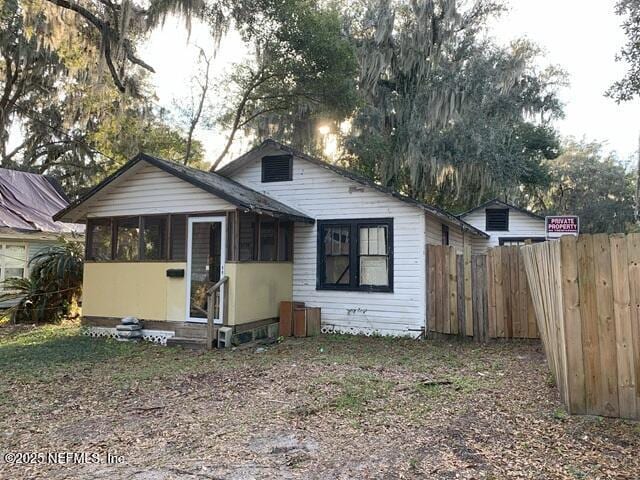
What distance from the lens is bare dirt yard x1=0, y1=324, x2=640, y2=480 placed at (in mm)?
3395

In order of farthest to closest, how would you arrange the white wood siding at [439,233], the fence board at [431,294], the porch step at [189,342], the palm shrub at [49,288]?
A: the palm shrub at [49,288] < the white wood siding at [439,233] < the fence board at [431,294] < the porch step at [189,342]

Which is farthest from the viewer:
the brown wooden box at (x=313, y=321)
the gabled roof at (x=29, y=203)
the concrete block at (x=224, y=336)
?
the gabled roof at (x=29, y=203)

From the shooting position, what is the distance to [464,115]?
19328mm

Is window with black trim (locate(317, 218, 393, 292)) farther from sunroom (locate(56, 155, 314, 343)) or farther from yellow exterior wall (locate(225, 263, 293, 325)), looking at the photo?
yellow exterior wall (locate(225, 263, 293, 325))

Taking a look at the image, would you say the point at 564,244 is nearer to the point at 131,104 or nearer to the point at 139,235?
the point at 139,235

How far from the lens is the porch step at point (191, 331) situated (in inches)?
346

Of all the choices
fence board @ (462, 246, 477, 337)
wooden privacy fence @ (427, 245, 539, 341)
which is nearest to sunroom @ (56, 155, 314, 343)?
wooden privacy fence @ (427, 245, 539, 341)

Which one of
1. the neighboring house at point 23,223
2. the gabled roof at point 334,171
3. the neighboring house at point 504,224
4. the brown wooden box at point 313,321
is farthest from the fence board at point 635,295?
the neighboring house at point 23,223

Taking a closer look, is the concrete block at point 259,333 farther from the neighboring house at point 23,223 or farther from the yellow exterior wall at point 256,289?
the neighboring house at point 23,223

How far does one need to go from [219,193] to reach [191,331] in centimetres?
266

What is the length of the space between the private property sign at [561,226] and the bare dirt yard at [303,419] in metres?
1.73

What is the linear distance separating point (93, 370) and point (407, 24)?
57.8 feet

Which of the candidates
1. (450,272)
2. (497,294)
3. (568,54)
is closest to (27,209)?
(450,272)

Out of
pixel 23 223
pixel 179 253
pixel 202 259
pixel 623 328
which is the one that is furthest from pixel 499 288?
pixel 23 223
